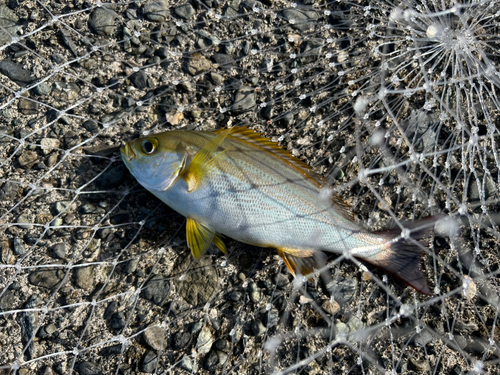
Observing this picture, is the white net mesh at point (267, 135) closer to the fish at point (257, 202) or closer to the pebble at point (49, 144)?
the pebble at point (49, 144)

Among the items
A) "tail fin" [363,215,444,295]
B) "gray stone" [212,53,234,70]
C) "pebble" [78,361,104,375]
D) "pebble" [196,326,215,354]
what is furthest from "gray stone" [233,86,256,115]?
"pebble" [78,361,104,375]

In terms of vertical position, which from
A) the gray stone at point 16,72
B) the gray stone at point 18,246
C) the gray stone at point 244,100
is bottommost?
the gray stone at point 18,246

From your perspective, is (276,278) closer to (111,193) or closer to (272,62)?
(111,193)

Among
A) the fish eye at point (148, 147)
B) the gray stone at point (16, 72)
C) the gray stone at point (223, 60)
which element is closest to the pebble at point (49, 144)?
the gray stone at point (16, 72)

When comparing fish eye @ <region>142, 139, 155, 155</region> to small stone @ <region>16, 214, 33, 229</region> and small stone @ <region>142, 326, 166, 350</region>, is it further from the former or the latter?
small stone @ <region>142, 326, 166, 350</region>

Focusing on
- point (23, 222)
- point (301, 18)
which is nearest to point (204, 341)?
point (23, 222)
